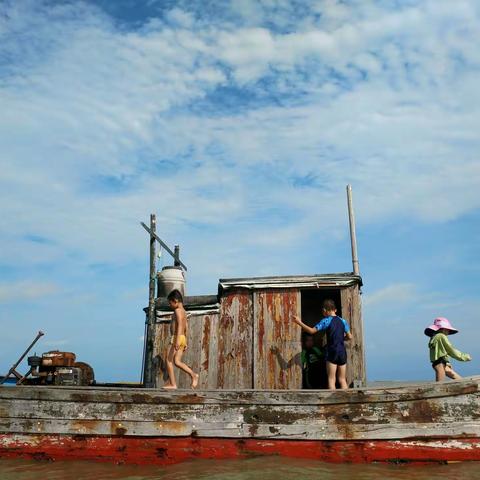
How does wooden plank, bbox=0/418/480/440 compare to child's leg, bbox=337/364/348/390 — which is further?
child's leg, bbox=337/364/348/390

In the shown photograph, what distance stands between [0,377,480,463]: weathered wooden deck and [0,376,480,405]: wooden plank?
2cm

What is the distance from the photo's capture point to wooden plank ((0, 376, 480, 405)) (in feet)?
26.0

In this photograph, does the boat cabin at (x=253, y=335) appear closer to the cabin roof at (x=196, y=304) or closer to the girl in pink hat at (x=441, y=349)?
the cabin roof at (x=196, y=304)

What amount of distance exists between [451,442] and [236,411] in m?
3.47

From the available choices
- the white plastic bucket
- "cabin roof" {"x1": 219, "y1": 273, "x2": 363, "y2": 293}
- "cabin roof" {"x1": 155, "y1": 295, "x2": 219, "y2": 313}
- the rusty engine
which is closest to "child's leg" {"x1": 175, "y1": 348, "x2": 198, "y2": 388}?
"cabin roof" {"x1": 155, "y1": 295, "x2": 219, "y2": 313}

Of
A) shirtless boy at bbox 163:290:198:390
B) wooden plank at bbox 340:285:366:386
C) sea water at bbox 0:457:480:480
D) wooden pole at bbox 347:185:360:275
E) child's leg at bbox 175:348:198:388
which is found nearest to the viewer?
sea water at bbox 0:457:480:480

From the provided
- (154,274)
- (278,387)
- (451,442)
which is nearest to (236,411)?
(278,387)

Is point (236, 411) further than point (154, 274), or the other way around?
point (154, 274)

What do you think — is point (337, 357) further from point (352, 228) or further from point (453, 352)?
point (352, 228)

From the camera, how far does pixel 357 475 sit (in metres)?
7.20

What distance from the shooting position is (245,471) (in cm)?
743

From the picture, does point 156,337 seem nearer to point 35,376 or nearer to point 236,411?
point 236,411

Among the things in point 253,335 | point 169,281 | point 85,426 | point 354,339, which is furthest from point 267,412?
point 169,281

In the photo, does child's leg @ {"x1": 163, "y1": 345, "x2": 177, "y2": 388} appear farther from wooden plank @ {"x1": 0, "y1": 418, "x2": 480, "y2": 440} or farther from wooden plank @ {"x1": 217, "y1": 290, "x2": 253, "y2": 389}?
wooden plank @ {"x1": 217, "y1": 290, "x2": 253, "y2": 389}
